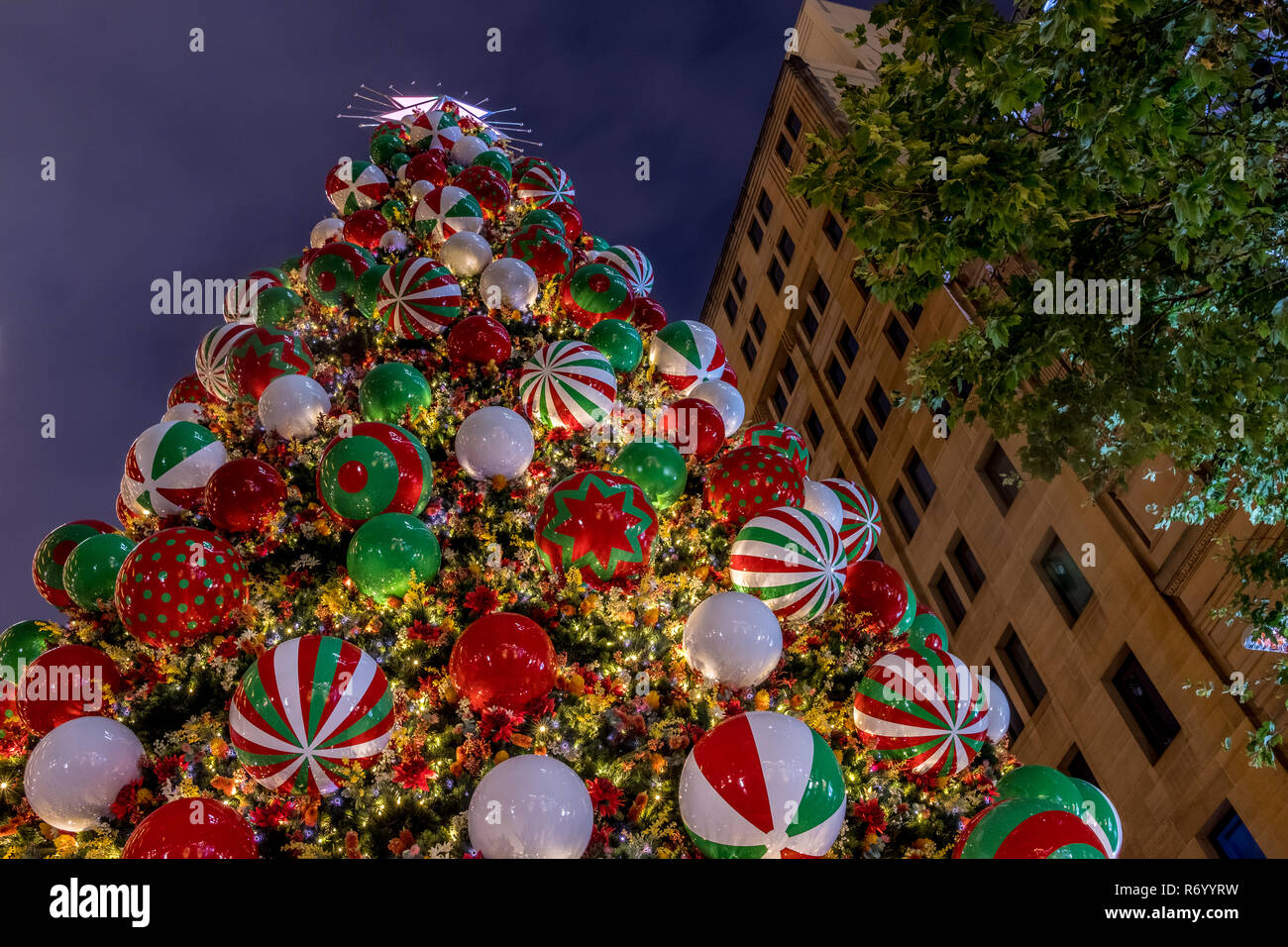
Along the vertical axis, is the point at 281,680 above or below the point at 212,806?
above

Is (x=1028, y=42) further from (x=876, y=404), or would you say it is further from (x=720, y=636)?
(x=876, y=404)

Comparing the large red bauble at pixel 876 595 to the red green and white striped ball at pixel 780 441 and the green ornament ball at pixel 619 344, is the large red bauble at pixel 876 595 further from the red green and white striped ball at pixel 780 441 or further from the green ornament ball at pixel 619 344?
the green ornament ball at pixel 619 344

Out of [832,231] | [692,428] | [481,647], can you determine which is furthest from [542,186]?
[832,231]

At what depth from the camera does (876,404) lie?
829 inches

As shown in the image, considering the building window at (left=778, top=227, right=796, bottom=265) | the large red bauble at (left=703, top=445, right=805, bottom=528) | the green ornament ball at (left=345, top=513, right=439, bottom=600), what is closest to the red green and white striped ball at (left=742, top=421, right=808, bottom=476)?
the large red bauble at (left=703, top=445, right=805, bottom=528)

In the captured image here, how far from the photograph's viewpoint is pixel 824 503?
7.58 meters

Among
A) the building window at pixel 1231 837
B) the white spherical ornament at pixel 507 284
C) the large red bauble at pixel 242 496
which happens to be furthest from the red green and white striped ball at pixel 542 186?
the building window at pixel 1231 837

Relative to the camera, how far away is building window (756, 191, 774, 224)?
92.7 feet

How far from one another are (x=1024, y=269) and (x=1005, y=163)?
12.6 metres

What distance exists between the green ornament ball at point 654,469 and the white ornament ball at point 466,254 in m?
5.18

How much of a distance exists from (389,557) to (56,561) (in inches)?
194
